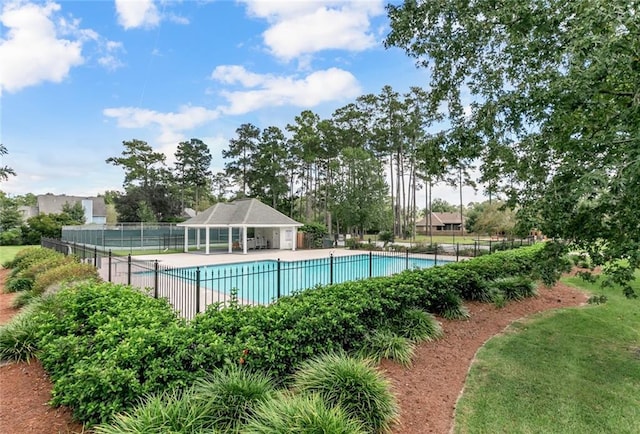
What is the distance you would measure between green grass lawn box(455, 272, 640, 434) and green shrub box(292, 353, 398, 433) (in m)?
0.75

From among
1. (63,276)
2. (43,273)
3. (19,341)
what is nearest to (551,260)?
(19,341)

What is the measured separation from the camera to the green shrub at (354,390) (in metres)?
3.14

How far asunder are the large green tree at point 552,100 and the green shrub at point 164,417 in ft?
11.7

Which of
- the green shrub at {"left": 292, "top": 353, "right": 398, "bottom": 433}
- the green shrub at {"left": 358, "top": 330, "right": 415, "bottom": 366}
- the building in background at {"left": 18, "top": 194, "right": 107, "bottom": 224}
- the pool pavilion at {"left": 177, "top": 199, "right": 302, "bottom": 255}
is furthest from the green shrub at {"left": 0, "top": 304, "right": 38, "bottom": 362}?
the building in background at {"left": 18, "top": 194, "right": 107, "bottom": 224}

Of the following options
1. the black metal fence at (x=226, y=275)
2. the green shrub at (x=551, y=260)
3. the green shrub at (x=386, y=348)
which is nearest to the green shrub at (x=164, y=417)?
the black metal fence at (x=226, y=275)

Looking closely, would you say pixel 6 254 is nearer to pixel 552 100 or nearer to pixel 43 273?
pixel 43 273

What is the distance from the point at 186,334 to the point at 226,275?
10537mm

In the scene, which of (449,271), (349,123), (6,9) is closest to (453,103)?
(449,271)

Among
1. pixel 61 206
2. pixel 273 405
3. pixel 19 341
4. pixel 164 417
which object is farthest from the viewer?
pixel 61 206

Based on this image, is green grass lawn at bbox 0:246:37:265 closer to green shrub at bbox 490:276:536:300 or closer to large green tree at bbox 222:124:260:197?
green shrub at bbox 490:276:536:300

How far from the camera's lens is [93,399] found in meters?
2.87

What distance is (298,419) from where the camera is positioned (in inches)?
104

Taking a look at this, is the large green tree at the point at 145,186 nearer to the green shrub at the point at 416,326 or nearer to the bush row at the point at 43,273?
the bush row at the point at 43,273

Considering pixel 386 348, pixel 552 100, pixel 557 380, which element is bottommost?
pixel 557 380
